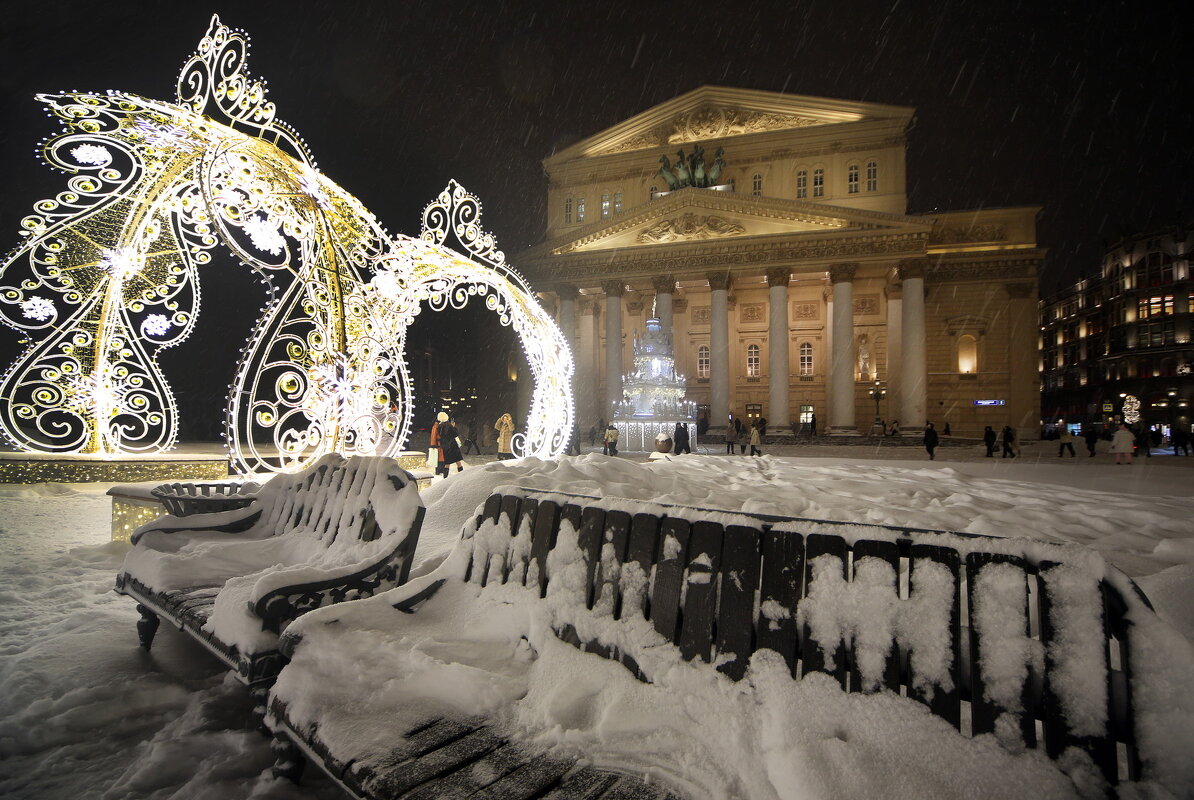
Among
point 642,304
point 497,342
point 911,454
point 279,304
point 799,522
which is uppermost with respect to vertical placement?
point 642,304

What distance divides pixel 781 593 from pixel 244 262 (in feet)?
24.4

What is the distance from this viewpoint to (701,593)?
2189 millimetres

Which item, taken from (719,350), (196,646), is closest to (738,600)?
(196,646)

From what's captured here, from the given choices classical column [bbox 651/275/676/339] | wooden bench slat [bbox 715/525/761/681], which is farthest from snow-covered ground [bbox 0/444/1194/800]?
classical column [bbox 651/275/676/339]

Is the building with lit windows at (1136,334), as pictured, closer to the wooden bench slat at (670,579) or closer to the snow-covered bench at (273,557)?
the wooden bench slat at (670,579)

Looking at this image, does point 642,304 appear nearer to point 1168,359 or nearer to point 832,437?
point 832,437

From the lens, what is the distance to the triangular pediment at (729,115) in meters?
36.5

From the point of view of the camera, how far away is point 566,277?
115 ft

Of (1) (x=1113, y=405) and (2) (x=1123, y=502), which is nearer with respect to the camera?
→ (2) (x=1123, y=502)

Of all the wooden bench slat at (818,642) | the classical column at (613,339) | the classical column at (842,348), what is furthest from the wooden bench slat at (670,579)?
the classical column at (613,339)

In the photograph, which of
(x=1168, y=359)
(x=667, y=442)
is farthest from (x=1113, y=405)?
(x=667, y=442)

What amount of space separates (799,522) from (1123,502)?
28.8ft

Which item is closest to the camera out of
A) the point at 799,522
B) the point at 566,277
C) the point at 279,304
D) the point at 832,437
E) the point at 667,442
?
the point at 799,522

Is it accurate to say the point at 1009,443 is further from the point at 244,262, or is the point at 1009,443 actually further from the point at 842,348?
the point at 244,262
